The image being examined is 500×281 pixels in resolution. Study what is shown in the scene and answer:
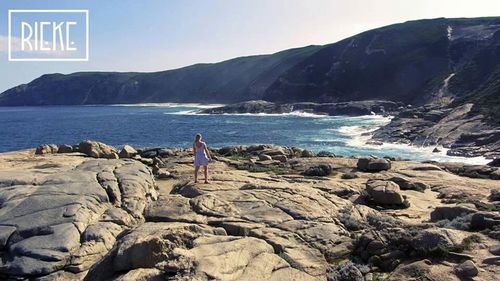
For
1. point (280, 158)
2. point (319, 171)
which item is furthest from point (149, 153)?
point (319, 171)

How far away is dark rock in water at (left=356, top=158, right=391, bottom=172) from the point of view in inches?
1264

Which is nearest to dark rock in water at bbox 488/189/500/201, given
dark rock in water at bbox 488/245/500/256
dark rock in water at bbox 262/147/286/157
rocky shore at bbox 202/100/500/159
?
dark rock in water at bbox 488/245/500/256

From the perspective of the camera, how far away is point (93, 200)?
59.1 feet

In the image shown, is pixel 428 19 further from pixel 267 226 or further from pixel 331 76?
pixel 267 226

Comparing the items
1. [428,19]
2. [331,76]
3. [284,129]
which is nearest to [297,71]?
[331,76]

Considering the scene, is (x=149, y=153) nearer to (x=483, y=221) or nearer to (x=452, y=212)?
(x=452, y=212)

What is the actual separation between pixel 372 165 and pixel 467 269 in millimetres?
19380

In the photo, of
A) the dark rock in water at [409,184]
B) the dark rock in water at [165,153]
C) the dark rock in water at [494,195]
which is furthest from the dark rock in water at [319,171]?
the dark rock in water at [165,153]

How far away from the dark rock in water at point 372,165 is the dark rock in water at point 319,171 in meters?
2.53

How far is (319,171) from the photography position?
30484mm

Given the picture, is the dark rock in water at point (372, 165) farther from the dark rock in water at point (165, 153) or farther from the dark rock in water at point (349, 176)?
the dark rock in water at point (165, 153)

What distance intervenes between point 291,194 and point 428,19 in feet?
664

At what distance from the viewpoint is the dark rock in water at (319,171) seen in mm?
30234

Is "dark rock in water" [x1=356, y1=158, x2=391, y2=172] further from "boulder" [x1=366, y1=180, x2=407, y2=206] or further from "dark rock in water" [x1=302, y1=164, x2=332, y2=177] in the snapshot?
"boulder" [x1=366, y1=180, x2=407, y2=206]
